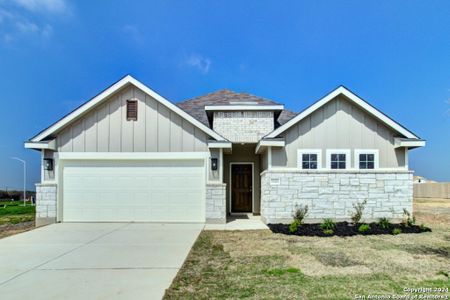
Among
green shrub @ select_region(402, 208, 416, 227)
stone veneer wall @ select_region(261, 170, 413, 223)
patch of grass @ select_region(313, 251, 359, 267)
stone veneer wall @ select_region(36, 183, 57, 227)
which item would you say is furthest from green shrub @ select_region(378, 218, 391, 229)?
stone veneer wall @ select_region(36, 183, 57, 227)

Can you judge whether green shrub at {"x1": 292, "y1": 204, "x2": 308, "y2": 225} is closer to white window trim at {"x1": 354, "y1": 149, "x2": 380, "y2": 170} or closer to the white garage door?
white window trim at {"x1": 354, "y1": 149, "x2": 380, "y2": 170}

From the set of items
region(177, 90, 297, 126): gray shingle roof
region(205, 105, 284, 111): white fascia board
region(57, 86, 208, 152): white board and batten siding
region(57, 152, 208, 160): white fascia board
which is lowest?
region(57, 152, 208, 160): white fascia board

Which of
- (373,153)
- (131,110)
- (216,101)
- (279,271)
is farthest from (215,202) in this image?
(216,101)

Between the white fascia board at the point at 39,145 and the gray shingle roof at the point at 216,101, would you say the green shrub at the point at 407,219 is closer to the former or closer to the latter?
the gray shingle roof at the point at 216,101

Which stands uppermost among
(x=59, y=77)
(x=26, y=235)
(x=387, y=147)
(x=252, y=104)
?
(x=59, y=77)

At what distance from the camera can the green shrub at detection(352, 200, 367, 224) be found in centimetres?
1046

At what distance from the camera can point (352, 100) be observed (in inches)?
424

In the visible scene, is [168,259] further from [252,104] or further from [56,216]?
[252,104]

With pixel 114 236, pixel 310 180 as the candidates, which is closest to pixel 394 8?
pixel 310 180

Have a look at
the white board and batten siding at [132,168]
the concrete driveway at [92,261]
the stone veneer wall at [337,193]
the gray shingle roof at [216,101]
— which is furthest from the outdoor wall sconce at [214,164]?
the gray shingle roof at [216,101]

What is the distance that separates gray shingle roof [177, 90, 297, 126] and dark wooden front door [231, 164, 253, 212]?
260 centimetres

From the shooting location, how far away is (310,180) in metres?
10.7

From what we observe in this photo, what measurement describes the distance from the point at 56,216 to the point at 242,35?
1151 centimetres

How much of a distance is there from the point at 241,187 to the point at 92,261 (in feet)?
28.6
